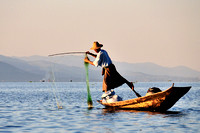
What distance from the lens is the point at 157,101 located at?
2012 centimetres

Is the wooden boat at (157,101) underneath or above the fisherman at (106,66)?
underneath

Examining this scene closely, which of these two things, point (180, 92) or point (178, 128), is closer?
point (178, 128)

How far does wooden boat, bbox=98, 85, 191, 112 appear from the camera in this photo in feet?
64.7

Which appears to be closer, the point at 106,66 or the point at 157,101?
the point at 157,101

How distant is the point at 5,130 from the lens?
15.1 meters

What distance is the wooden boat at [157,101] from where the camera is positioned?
19.7 meters

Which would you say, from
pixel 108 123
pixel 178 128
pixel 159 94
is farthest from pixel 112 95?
pixel 178 128

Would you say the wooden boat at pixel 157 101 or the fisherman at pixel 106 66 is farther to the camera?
the fisherman at pixel 106 66

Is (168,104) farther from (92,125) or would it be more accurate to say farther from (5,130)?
(5,130)

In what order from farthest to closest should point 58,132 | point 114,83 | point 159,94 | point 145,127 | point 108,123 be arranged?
point 114,83 < point 159,94 < point 108,123 < point 145,127 < point 58,132

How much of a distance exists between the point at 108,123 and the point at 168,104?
4.78 meters

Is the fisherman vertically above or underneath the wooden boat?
above

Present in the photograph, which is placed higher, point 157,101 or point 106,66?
point 106,66

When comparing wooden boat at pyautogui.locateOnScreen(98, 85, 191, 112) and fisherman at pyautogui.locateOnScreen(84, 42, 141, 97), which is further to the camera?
fisherman at pyautogui.locateOnScreen(84, 42, 141, 97)
